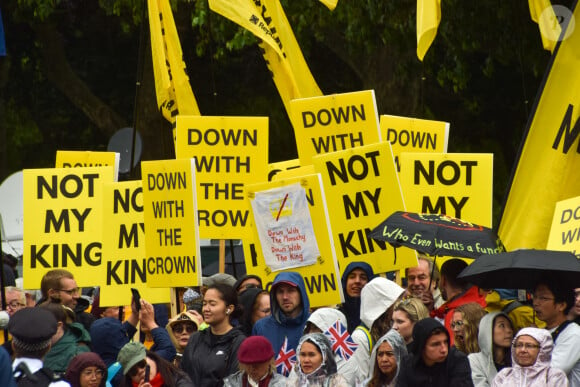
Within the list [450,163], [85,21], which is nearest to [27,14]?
[85,21]

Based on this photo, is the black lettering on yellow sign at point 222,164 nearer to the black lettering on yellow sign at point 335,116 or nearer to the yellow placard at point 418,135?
the black lettering on yellow sign at point 335,116

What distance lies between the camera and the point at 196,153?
39.8 ft

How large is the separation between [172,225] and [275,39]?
2.68 metres

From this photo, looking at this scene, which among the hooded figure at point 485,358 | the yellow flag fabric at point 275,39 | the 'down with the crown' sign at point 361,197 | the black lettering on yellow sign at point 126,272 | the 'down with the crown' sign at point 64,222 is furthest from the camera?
the yellow flag fabric at point 275,39

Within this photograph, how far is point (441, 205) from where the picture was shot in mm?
11430

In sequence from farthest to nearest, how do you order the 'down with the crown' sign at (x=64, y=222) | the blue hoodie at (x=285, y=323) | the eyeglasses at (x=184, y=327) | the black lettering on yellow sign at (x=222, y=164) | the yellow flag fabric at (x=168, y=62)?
the yellow flag fabric at (x=168, y=62)
the black lettering on yellow sign at (x=222, y=164)
the 'down with the crown' sign at (x=64, y=222)
the eyeglasses at (x=184, y=327)
the blue hoodie at (x=285, y=323)

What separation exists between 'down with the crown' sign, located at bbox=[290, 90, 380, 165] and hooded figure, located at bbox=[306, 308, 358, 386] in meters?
3.10

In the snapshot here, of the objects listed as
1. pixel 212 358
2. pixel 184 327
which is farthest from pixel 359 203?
pixel 212 358

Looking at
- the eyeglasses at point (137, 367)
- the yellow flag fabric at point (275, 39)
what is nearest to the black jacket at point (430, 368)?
the eyeglasses at point (137, 367)

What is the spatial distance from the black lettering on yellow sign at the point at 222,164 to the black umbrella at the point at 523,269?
3818 mm

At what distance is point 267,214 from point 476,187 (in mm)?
1801

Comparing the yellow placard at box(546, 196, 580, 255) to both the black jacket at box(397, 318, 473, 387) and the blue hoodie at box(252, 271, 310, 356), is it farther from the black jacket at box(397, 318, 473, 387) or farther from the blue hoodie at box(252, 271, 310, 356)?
the blue hoodie at box(252, 271, 310, 356)

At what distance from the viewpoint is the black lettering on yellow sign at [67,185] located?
39.7 ft

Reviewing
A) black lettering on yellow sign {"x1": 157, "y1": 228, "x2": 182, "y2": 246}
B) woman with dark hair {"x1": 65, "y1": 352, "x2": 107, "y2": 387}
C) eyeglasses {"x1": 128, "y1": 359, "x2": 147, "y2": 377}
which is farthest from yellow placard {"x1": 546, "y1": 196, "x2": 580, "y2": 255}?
black lettering on yellow sign {"x1": 157, "y1": 228, "x2": 182, "y2": 246}
